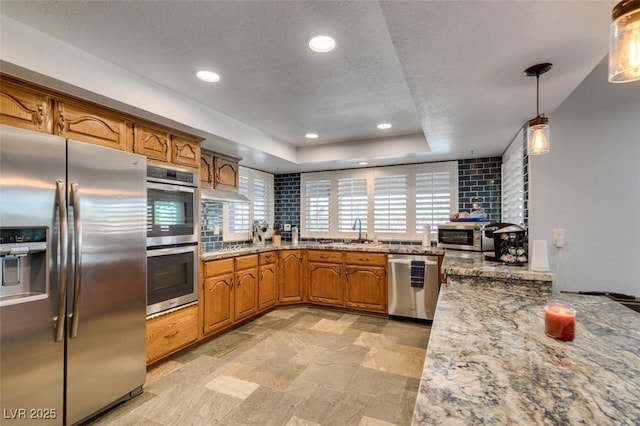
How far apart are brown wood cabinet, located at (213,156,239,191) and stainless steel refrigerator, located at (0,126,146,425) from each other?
4.52 ft

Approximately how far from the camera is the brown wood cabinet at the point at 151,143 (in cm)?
243

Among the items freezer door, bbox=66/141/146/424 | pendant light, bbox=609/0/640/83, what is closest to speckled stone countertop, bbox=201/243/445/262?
freezer door, bbox=66/141/146/424

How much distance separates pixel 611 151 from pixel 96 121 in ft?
12.1

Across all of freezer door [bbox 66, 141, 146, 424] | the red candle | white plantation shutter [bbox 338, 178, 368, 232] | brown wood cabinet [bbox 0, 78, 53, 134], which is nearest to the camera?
the red candle

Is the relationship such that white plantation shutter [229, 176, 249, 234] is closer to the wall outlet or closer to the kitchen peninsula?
the kitchen peninsula

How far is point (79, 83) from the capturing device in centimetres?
188

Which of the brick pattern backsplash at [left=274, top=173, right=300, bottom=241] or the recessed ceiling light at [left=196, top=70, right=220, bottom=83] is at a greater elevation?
the recessed ceiling light at [left=196, top=70, right=220, bottom=83]

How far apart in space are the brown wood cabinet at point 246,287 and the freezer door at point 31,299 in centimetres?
186

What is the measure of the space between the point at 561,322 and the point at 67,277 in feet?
8.00

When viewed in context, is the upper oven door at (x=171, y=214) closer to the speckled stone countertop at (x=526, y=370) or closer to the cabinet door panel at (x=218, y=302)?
the cabinet door panel at (x=218, y=302)

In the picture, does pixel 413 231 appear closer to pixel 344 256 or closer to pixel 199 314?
pixel 344 256

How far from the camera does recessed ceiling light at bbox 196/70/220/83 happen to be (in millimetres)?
2154

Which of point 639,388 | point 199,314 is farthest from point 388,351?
point 639,388

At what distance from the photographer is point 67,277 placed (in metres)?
1.77
